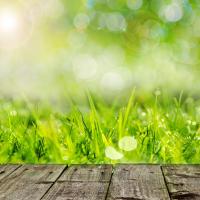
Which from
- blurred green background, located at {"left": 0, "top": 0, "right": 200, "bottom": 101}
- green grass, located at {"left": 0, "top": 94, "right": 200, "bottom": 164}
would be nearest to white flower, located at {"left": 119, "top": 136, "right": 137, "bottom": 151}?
green grass, located at {"left": 0, "top": 94, "right": 200, "bottom": 164}

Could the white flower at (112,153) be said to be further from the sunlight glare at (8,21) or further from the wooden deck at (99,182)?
the sunlight glare at (8,21)

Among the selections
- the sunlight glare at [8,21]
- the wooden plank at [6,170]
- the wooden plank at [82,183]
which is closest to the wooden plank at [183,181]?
the wooden plank at [82,183]

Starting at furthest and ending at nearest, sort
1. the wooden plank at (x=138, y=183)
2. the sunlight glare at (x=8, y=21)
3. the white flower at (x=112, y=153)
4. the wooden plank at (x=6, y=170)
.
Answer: the sunlight glare at (x=8, y=21), the white flower at (x=112, y=153), the wooden plank at (x=6, y=170), the wooden plank at (x=138, y=183)

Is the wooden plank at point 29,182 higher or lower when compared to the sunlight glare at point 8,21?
lower

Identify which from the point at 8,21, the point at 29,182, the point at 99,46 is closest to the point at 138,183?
the point at 29,182

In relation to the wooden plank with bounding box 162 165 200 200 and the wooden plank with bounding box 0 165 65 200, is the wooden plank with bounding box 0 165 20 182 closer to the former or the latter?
the wooden plank with bounding box 0 165 65 200

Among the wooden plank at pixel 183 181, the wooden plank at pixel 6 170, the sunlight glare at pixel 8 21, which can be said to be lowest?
the wooden plank at pixel 183 181

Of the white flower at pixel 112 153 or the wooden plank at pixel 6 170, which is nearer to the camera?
the wooden plank at pixel 6 170

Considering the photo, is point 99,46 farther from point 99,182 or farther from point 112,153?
point 99,182
